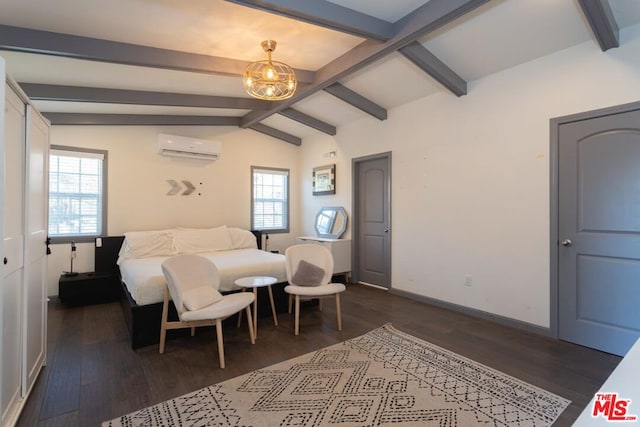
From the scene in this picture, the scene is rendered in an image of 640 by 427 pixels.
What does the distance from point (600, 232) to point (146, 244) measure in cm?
512

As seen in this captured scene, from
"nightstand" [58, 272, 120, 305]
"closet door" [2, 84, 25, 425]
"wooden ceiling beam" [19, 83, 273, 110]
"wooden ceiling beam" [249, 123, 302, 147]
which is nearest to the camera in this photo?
"closet door" [2, 84, 25, 425]

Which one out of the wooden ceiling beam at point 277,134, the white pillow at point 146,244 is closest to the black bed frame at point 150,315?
the white pillow at point 146,244

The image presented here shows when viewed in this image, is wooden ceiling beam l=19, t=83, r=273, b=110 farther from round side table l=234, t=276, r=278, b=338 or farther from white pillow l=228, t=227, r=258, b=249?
round side table l=234, t=276, r=278, b=338

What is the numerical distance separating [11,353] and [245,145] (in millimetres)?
4641

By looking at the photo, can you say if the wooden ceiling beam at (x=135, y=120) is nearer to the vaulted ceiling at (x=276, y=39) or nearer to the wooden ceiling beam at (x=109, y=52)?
the vaulted ceiling at (x=276, y=39)

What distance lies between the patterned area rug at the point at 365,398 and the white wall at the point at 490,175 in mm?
1313

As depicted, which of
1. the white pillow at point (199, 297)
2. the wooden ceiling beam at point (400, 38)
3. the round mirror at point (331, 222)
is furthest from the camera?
the round mirror at point (331, 222)

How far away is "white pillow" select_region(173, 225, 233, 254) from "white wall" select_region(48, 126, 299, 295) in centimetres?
49

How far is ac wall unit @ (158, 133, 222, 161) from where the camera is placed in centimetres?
493

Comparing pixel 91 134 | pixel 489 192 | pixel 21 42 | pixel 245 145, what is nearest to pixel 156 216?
pixel 91 134

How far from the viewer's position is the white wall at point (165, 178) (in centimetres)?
455

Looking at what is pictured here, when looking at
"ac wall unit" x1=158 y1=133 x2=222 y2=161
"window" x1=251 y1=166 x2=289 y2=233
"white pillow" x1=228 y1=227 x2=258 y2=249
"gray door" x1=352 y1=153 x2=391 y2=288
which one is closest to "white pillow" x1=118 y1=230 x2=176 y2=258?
"white pillow" x1=228 y1=227 x2=258 y2=249

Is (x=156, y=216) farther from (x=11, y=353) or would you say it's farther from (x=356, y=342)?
(x=356, y=342)

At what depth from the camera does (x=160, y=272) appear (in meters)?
3.18
